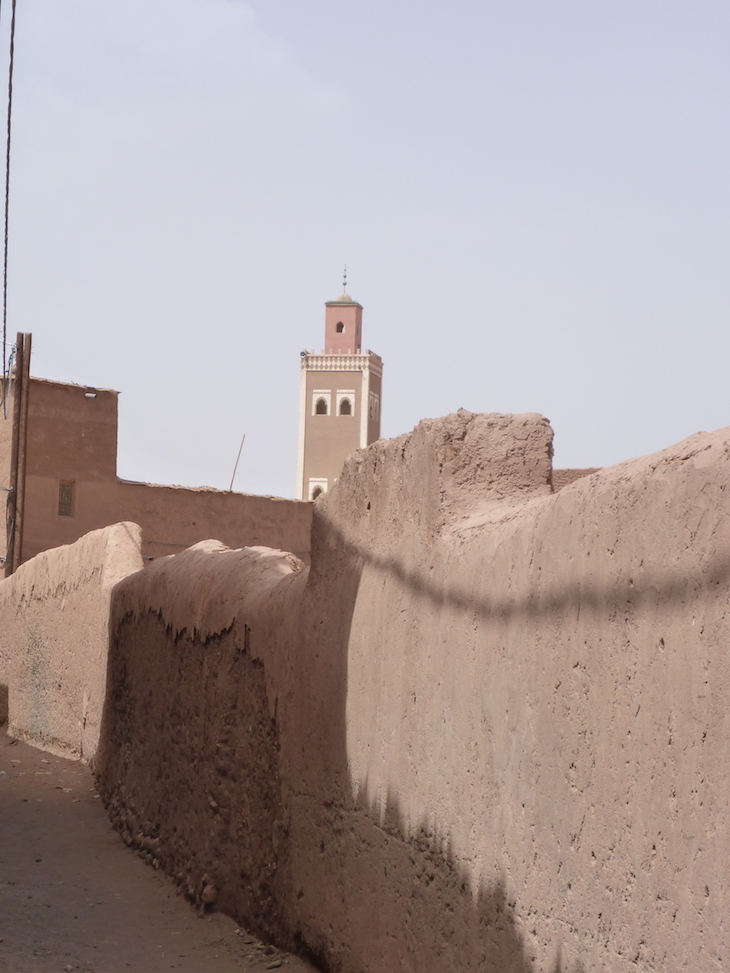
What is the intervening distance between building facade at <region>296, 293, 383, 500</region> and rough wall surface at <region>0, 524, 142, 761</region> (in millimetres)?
48467

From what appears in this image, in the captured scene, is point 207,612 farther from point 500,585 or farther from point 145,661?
point 500,585

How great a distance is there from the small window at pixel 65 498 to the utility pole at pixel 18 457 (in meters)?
0.82

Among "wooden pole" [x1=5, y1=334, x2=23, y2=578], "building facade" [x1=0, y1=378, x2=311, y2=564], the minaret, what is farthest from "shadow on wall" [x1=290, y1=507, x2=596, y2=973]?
the minaret

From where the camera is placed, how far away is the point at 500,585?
3439 mm

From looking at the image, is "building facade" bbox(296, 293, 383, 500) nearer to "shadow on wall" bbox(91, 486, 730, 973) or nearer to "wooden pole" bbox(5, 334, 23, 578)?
"wooden pole" bbox(5, 334, 23, 578)

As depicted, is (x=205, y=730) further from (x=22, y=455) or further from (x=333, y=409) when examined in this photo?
(x=333, y=409)

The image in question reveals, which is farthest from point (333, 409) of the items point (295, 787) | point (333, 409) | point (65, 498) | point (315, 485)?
point (295, 787)

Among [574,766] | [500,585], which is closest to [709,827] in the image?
[574,766]

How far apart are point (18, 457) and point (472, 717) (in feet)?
40.5

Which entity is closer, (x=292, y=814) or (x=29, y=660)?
(x=292, y=814)

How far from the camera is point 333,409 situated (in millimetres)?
63250

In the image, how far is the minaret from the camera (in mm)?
61312

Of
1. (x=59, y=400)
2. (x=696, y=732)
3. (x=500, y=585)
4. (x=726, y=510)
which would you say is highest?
(x=59, y=400)

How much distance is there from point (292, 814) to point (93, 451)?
11.8 meters
